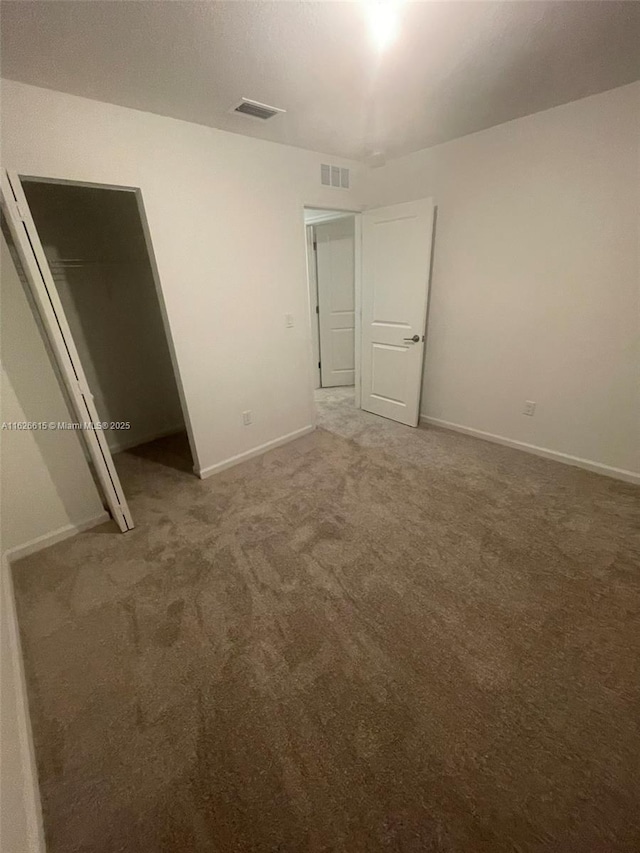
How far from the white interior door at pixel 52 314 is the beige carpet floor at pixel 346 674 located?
0.54m

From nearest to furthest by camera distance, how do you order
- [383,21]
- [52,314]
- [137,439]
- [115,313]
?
1. [383,21]
2. [52,314]
3. [115,313]
4. [137,439]

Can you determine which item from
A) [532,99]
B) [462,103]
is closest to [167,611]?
[462,103]

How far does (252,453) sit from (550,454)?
2.59m

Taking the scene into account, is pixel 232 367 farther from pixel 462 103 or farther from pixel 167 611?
pixel 462 103

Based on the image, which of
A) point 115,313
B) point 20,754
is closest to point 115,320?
point 115,313

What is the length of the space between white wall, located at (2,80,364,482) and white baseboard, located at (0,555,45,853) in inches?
61.1

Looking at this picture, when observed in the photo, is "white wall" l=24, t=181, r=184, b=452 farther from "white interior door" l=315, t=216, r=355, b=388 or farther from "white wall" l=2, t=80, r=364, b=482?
"white interior door" l=315, t=216, r=355, b=388

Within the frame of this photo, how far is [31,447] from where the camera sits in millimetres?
2059

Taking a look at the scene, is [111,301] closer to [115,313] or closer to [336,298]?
[115,313]

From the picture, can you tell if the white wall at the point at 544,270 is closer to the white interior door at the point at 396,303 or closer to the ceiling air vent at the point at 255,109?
the white interior door at the point at 396,303

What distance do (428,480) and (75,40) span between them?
3015mm

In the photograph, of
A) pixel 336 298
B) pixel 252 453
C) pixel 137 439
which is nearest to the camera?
pixel 252 453

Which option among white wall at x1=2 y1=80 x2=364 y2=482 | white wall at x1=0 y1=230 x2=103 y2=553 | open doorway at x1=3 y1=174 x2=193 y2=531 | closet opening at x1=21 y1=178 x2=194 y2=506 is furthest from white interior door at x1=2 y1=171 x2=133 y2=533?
closet opening at x1=21 y1=178 x2=194 y2=506

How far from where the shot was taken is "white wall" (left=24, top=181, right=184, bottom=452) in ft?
9.29
